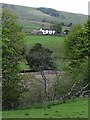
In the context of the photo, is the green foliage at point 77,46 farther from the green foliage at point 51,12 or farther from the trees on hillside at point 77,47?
the green foliage at point 51,12

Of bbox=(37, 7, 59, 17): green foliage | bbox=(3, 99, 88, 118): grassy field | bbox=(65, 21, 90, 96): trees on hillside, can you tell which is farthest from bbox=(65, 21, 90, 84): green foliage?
bbox=(37, 7, 59, 17): green foliage

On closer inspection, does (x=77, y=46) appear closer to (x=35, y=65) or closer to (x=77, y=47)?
(x=77, y=47)

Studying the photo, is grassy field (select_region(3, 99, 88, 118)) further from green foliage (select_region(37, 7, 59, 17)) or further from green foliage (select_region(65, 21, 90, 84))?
green foliage (select_region(37, 7, 59, 17))

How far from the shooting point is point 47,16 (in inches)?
6644

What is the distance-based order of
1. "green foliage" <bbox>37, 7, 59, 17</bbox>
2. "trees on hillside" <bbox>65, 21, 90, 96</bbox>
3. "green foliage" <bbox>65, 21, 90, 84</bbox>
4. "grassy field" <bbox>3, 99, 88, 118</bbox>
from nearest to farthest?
"grassy field" <bbox>3, 99, 88, 118</bbox> → "trees on hillside" <bbox>65, 21, 90, 96</bbox> → "green foliage" <bbox>65, 21, 90, 84</bbox> → "green foliage" <bbox>37, 7, 59, 17</bbox>

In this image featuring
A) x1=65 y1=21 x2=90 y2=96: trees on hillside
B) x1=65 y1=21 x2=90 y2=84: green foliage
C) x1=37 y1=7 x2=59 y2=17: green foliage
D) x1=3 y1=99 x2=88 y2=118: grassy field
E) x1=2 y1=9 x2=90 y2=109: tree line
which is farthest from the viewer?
x1=37 y1=7 x2=59 y2=17: green foliage

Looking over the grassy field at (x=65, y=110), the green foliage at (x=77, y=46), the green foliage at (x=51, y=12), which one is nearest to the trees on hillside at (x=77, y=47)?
the green foliage at (x=77, y=46)

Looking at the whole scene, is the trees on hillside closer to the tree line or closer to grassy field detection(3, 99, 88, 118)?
the tree line

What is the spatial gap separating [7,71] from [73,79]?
6.01m

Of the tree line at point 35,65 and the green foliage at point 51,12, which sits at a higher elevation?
the green foliage at point 51,12

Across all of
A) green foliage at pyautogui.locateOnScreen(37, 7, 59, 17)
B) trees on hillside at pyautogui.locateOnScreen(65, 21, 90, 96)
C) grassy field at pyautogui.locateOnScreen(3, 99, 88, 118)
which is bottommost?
grassy field at pyautogui.locateOnScreen(3, 99, 88, 118)

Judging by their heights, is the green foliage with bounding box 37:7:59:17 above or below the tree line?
above

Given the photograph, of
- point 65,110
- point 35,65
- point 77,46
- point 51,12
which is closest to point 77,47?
point 77,46

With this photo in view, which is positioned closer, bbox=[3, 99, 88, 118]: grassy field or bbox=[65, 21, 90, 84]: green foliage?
bbox=[3, 99, 88, 118]: grassy field
